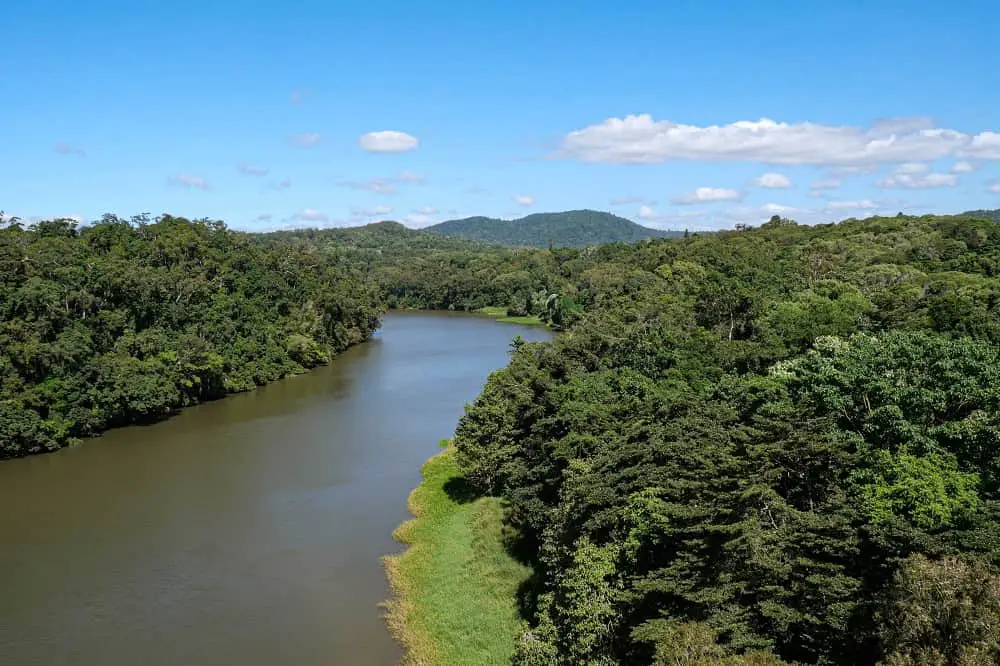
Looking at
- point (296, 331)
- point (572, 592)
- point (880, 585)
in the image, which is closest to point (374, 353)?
point (296, 331)

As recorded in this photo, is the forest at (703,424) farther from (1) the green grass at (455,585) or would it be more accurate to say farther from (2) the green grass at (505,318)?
(2) the green grass at (505,318)

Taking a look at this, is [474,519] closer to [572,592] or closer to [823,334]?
[572,592]

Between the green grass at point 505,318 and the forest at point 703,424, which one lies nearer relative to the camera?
the forest at point 703,424

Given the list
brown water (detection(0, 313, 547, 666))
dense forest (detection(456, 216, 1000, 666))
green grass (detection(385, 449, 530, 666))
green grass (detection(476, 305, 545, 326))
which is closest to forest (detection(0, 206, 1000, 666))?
dense forest (detection(456, 216, 1000, 666))

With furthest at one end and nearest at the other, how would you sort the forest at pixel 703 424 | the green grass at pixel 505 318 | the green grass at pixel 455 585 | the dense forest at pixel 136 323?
1. the green grass at pixel 505 318
2. the dense forest at pixel 136 323
3. the green grass at pixel 455 585
4. the forest at pixel 703 424

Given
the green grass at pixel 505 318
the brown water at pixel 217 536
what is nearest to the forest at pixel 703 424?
the brown water at pixel 217 536

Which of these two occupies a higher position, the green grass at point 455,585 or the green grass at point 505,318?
the green grass at point 505,318

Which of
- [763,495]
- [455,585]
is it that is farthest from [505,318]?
[763,495]

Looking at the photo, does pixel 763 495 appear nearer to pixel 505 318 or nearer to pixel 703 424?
pixel 703 424
